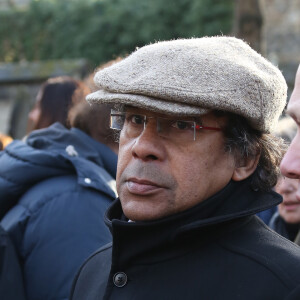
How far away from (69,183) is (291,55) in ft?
46.1

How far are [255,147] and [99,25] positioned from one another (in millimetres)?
13933

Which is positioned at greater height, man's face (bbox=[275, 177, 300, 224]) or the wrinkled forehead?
the wrinkled forehead

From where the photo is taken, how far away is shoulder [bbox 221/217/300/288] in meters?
1.76

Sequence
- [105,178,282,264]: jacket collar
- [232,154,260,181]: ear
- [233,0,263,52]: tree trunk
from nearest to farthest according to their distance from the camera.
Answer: [105,178,282,264]: jacket collar
[232,154,260,181]: ear
[233,0,263,52]: tree trunk

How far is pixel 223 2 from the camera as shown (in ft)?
45.5

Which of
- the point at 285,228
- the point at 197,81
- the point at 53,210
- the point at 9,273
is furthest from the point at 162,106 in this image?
the point at 285,228

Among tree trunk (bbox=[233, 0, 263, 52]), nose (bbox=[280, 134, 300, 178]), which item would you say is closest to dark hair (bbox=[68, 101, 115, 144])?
nose (bbox=[280, 134, 300, 178])

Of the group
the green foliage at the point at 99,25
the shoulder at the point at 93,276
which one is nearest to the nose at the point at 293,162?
the shoulder at the point at 93,276

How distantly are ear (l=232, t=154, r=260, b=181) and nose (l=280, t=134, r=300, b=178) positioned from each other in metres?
0.20

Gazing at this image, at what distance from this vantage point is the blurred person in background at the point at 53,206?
2.72 meters

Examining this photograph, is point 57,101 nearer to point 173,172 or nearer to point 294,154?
point 173,172

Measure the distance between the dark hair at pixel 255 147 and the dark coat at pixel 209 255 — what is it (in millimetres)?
65

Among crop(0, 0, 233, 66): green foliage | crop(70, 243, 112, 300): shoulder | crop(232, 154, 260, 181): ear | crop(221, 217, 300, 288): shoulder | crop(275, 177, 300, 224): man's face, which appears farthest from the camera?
crop(0, 0, 233, 66): green foliage

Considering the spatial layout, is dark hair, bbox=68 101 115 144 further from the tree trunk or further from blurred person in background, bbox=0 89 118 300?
the tree trunk
